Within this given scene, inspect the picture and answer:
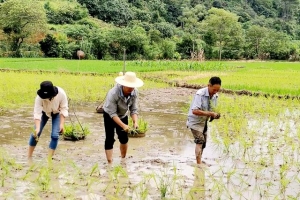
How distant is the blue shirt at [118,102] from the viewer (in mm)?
4742

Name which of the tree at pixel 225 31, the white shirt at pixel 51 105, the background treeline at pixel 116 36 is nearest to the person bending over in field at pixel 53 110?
the white shirt at pixel 51 105

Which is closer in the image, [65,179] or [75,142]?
[65,179]

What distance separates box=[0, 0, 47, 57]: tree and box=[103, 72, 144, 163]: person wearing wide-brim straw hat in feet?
102

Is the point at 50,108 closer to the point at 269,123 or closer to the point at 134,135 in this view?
the point at 134,135

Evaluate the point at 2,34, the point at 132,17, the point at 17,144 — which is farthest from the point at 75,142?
the point at 132,17

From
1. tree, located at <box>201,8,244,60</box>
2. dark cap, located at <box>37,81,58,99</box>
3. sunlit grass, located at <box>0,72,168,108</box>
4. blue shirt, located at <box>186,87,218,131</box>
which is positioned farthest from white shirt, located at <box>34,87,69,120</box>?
tree, located at <box>201,8,244,60</box>

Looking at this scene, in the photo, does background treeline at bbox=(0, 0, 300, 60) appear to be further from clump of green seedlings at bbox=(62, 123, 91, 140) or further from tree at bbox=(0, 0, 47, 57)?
clump of green seedlings at bbox=(62, 123, 91, 140)

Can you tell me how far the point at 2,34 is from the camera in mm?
36281

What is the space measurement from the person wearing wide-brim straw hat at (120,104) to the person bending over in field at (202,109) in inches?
28.0

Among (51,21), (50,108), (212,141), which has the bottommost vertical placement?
(212,141)

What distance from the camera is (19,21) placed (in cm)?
3459

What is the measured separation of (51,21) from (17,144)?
4290cm

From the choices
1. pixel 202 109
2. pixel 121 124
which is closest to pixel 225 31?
pixel 202 109

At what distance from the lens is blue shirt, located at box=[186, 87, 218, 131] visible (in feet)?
16.0
